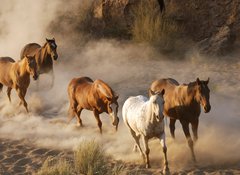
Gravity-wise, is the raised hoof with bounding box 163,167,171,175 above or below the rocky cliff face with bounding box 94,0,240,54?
below

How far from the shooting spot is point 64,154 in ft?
30.5

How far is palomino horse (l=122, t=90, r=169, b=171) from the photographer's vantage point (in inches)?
302

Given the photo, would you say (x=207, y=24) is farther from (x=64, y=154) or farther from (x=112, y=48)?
(x=64, y=154)

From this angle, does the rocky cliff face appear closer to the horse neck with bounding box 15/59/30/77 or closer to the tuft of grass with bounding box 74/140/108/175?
the horse neck with bounding box 15/59/30/77

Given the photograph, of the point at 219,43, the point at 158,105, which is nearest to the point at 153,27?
the point at 219,43

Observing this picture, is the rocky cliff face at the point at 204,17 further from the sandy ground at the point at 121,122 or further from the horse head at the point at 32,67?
the horse head at the point at 32,67

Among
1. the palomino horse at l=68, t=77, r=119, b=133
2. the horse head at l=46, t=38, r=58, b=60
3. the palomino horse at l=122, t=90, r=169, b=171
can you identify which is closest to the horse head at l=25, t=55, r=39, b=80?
the horse head at l=46, t=38, r=58, b=60

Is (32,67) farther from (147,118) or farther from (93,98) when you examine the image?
(147,118)

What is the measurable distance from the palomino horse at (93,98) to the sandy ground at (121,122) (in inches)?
18.7

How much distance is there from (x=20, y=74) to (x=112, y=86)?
2.60 metres

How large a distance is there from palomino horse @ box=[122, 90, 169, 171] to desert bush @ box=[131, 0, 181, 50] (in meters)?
6.71

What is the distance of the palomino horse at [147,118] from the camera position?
25.2 ft

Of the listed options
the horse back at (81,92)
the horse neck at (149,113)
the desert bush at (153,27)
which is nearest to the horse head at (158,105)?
the horse neck at (149,113)

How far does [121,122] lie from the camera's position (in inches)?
432
